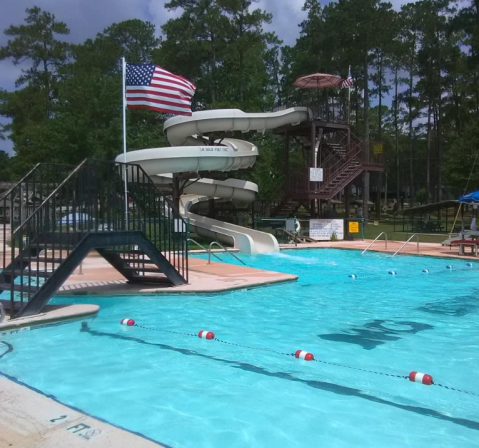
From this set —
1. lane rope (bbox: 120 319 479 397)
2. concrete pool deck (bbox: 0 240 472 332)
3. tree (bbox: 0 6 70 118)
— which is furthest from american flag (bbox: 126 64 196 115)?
tree (bbox: 0 6 70 118)

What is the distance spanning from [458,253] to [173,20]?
3620 cm

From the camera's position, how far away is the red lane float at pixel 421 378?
5703 mm

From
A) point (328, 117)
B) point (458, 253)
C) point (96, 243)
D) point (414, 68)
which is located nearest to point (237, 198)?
point (328, 117)

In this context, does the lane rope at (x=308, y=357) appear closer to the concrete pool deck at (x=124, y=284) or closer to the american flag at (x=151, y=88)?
the concrete pool deck at (x=124, y=284)

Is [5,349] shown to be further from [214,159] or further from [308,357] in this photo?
[214,159]

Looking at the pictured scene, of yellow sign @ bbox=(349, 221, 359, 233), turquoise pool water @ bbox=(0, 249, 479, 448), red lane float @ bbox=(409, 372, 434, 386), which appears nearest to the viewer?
turquoise pool water @ bbox=(0, 249, 479, 448)

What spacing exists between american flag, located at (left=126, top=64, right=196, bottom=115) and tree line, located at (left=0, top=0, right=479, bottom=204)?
2374 cm

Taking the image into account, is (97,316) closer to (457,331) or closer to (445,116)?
(457,331)

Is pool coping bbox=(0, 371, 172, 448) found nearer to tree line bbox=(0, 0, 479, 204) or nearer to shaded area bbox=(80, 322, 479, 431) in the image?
shaded area bbox=(80, 322, 479, 431)

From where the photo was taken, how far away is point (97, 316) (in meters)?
8.98

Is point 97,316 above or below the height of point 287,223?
below

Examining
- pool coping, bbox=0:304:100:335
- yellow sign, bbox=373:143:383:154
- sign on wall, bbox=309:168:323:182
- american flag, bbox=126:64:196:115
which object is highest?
yellow sign, bbox=373:143:383:154

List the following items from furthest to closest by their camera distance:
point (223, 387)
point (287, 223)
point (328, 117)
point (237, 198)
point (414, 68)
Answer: point (414, 68)
point (328, 117)
point (237, 198)
point (287, 223)
point (223, 387)

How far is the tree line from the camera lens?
1635 inches
